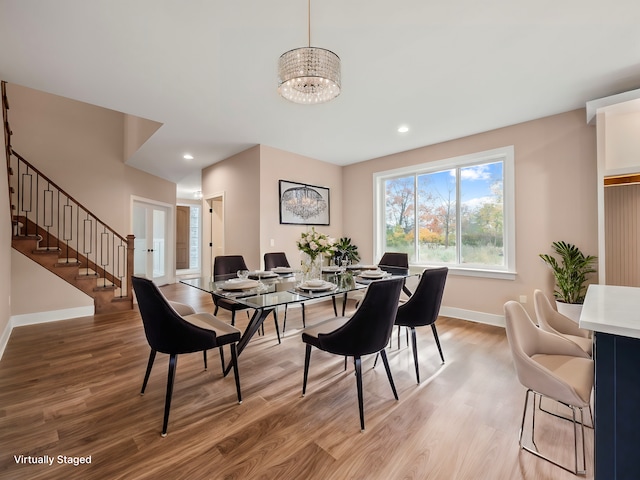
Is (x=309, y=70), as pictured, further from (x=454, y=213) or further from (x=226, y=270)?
(x=454, y=213)

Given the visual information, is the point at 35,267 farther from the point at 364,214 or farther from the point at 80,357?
the point at 364,214

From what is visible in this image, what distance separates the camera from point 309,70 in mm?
1774

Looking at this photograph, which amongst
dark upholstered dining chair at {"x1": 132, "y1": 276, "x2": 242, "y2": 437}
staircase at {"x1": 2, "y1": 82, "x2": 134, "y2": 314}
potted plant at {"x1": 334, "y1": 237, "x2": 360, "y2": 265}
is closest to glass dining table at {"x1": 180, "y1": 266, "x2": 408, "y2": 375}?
dark upholstered dining chair at {"x1": 132, "y1": 276, "x2": 242, "y2": 437}

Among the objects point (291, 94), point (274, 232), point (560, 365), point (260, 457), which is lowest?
point (260, 457)

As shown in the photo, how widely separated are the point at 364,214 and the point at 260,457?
432 centimetres

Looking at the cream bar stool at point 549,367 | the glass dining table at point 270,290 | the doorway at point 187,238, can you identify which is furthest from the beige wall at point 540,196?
the doorway at point 187,238

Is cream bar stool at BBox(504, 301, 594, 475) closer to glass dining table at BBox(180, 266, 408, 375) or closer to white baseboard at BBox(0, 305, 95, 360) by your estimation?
glass dining table at BBox(180, 266, 408, 375)

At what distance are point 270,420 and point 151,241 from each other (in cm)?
597

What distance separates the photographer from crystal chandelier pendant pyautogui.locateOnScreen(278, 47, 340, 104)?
1777 mm

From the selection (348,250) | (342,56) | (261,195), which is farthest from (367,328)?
(348,250)

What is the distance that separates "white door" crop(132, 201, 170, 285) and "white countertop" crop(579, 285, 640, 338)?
6696 millimetres

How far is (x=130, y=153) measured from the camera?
16.4ft

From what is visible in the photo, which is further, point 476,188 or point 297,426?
point 476,188

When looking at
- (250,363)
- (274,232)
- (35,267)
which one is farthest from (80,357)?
(274,232)
